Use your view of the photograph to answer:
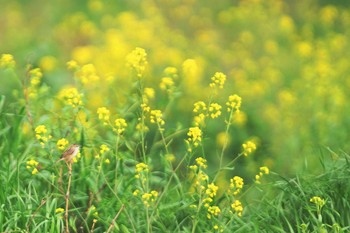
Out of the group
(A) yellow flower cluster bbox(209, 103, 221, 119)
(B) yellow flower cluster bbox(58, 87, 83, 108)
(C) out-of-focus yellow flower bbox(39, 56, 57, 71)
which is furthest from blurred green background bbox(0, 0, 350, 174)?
(A) yellow flower cluster bbox(209, 103, 221, 119)

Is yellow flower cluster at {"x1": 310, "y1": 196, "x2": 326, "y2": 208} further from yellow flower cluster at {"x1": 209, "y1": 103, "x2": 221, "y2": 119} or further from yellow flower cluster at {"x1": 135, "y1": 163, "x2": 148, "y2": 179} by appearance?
yellow flower cluster at {"x1": 135, "y1": 163, "x2": 148, "y2": 179}

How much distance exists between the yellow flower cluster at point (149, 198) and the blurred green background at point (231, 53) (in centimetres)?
174

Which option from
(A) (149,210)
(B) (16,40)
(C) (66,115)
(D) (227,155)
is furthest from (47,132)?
(B) (16,40)

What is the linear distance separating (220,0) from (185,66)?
17.9ft

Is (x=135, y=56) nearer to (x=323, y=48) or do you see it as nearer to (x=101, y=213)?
(x=101, y=213)

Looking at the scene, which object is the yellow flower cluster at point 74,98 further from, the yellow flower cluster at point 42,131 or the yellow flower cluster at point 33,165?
the yellow flower cluster at point 33,165

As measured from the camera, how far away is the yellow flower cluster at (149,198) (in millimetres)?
4409

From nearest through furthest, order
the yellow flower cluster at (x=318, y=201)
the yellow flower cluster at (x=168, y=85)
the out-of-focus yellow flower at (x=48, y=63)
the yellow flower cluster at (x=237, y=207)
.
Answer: the yellow flower cluster at (x=318, y=201) → the yellow flower cluster at (x=237, y=207) → the yellow flower cluster at (x=168, y=85) → the out-of-focus yellow flower at (x=48, y=63)

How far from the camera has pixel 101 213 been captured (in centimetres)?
472

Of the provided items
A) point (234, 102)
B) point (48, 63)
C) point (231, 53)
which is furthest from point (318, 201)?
point (231, 53)

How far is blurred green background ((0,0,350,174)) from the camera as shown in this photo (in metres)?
7.12

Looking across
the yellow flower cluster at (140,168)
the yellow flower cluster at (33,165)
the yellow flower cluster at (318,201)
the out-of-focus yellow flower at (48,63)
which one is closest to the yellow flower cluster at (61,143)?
the yellow flower cluster at (33,165)

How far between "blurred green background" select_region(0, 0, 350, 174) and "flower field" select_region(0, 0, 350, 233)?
0.02 meters

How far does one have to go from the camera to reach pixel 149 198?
184 inches
